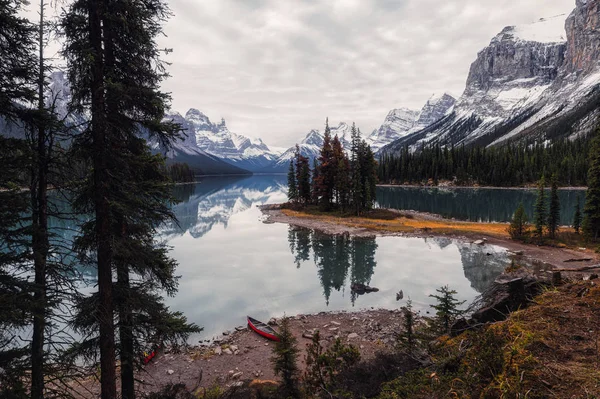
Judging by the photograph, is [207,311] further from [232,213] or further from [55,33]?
[232,213]

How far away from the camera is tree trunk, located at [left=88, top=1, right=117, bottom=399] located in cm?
782

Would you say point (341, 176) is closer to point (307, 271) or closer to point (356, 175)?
point (356, 175)

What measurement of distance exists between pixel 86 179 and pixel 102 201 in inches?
53.0

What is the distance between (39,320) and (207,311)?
17.5m

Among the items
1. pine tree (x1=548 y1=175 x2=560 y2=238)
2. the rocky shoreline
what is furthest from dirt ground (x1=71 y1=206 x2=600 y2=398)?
pine tree (x1=548 y1=175 x2=560 y2=238)

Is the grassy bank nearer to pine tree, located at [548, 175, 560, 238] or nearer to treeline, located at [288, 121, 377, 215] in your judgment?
pine tree, located at [548, 175, 560, 238]

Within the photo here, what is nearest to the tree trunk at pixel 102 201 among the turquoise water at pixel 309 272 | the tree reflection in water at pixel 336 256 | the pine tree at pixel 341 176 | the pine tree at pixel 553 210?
the turquoise water at pixel 309 272

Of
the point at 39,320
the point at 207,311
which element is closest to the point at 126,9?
the point at 39,320

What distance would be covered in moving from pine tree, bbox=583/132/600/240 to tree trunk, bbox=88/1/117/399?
46.6 m

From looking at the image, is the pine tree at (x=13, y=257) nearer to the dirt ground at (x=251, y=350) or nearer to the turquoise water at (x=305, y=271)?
the turquoise water at (x=305, y=271)

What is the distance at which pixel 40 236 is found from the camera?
24.9 ft

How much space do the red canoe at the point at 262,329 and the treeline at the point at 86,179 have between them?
9.61m

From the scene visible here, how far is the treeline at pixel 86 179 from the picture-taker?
700 cm

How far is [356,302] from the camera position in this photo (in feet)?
79.7
